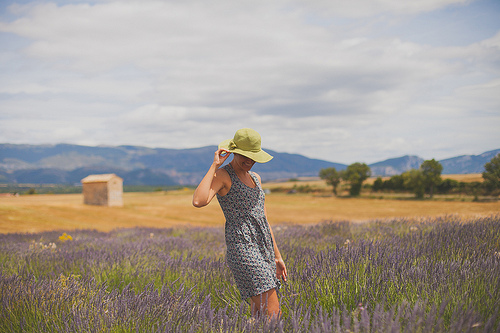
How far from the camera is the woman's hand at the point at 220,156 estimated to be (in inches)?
101

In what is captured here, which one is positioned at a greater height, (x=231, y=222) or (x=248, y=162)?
(x=248, y=162)

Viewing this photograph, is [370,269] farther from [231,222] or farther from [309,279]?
[231,222]

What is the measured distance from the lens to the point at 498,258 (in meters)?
3.02

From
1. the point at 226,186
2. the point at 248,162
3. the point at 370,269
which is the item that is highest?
the point at 248,162

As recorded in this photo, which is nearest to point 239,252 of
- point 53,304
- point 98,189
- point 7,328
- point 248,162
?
point 248,162

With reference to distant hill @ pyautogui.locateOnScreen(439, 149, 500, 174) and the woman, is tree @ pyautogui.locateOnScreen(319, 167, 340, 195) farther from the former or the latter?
the woman

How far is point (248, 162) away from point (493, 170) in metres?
17.2

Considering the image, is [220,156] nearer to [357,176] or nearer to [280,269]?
[280,269]

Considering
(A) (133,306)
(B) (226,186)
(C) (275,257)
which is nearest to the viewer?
(A) (133,306)

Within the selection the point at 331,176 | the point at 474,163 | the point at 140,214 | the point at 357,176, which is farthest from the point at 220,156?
the point at 474,163

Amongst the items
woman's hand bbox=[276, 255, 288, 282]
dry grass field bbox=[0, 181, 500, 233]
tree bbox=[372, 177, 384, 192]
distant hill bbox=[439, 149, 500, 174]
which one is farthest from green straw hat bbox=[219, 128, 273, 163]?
tree bbox=[372, 177, 384, 192]

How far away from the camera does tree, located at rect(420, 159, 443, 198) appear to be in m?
46.9

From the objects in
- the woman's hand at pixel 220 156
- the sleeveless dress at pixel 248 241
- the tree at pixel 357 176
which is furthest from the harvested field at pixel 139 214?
the tree at pixel 357 176

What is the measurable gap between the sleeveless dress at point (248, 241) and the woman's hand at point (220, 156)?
10 centimetres
